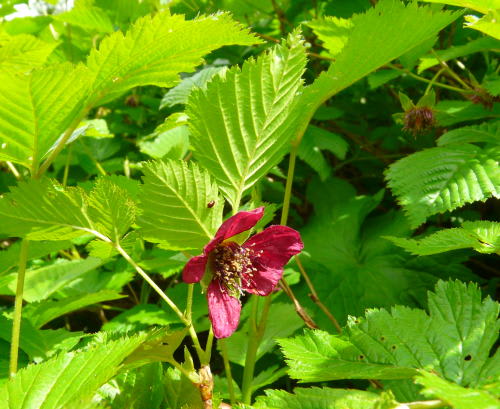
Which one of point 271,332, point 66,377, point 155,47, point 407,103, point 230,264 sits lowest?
point 271,332

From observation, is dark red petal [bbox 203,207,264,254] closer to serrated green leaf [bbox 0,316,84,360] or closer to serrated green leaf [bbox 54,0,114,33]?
serrated green leaf [bbox 0,316,84,360]

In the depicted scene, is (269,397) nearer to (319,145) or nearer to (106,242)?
(106,242)

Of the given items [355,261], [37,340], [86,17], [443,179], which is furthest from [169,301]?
[86,17]

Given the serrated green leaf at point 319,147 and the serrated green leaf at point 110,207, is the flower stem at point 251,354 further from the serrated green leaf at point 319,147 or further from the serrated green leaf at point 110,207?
the serrated green leaf at point 319,147

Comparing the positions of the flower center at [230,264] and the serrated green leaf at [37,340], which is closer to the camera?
the flower center at [230,264]

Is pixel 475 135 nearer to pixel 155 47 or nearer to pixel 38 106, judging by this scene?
pixel 155 47

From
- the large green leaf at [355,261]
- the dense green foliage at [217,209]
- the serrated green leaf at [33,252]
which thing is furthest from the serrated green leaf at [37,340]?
the large green leaf at [355,261]
